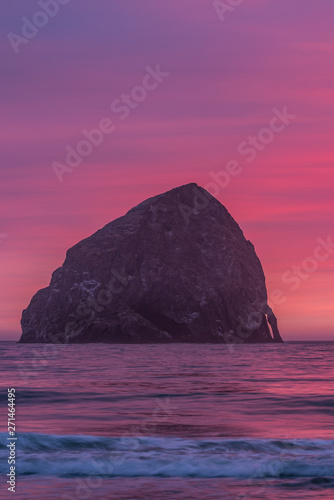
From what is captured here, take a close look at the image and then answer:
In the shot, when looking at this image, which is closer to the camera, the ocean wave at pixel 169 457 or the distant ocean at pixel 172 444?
the distant ocean at pixel 172 444

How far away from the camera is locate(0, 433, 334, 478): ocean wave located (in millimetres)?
17078

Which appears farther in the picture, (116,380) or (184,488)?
(116,380)

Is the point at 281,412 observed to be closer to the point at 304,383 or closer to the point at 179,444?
the point at 179,444

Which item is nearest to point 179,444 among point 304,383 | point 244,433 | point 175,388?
point 244,433

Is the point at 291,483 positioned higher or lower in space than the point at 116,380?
lower

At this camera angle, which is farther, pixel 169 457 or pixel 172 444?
pixel 172 444

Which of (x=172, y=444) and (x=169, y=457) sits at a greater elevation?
(x=172, y=444)

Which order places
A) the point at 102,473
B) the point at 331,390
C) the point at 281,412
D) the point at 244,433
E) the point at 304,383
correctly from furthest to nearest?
the point at 304,383, the point at 331,390, the point at 281,412, the point at 244,433, the point at 102,473

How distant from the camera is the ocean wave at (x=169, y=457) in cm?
1708

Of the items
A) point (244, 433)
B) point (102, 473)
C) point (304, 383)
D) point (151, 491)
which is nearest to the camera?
point (151, 491)

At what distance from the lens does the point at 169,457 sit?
1816 centimetres

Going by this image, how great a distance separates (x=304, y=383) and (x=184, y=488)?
26.9 meters

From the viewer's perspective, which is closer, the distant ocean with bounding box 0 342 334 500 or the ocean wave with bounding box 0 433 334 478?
the distant ocean with bounding box 0 342 334 500

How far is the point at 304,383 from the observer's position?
Answer: 41281mm
